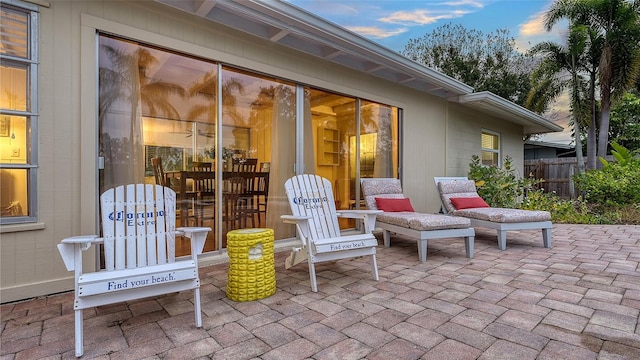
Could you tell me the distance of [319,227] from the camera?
3291 mm

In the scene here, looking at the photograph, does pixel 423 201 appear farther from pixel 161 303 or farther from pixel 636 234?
pixel 161 303

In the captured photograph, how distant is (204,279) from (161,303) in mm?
605

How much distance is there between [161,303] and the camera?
96.3 inches

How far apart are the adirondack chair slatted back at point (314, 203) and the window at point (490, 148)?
21.0ft

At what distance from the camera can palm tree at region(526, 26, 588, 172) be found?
11.6 meters

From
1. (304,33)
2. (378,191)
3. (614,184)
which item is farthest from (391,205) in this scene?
(614,184)

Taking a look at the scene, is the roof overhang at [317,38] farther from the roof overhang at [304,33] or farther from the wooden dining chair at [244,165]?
the wooden dining chair at [244,165]

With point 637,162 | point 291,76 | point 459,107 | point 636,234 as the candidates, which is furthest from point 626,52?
point 291,76

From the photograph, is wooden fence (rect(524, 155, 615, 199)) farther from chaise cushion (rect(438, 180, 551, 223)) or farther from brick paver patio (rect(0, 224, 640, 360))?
brick paver patio (rect(0, 224, 640, 360))

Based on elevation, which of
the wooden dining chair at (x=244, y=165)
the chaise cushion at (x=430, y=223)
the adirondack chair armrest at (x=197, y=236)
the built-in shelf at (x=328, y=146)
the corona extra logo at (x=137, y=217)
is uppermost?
the built-in shelf at (x=328, y=146)

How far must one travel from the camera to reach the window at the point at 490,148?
8.38 m

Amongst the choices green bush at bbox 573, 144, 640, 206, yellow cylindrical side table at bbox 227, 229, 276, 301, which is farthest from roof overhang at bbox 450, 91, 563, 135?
yellow cylindrical side table at bbox 227, 229, 276, 301

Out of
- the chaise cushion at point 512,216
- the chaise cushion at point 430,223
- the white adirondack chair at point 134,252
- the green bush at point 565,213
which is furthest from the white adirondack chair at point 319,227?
the green bush at point 565,213

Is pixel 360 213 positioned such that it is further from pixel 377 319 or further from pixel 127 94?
pixel 127 94
